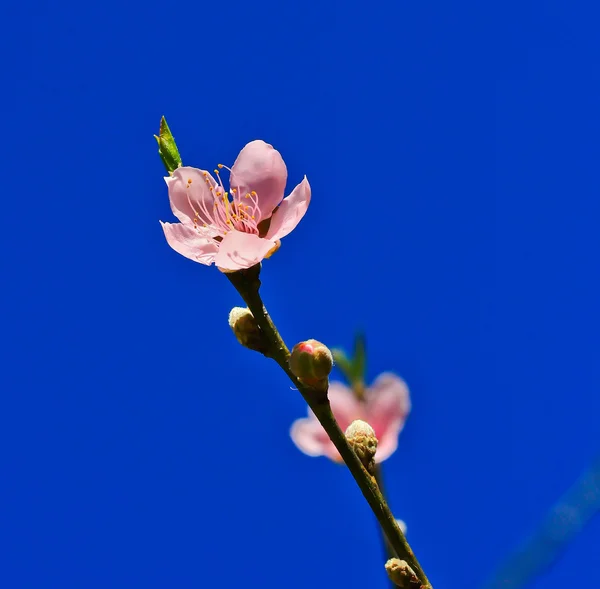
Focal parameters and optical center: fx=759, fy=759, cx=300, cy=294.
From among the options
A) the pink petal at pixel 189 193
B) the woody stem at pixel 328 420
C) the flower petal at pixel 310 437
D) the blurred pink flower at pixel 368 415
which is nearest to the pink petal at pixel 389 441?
the blurred pink flower at pixel 368 415

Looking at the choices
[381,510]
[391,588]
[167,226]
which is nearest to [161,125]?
[167,226]

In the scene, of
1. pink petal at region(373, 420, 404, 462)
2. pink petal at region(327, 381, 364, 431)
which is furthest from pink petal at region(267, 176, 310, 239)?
pink petal at region(373, 420, 404, 462)

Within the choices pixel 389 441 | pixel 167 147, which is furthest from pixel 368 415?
pixel 167 147

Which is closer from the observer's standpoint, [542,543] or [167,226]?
[542,543]

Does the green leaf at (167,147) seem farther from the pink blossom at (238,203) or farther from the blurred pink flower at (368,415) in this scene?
the blurred pink flower at (368,415)

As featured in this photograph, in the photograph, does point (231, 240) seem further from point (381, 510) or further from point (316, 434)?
point (316, 434)

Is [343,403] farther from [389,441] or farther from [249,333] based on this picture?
[249,333]
